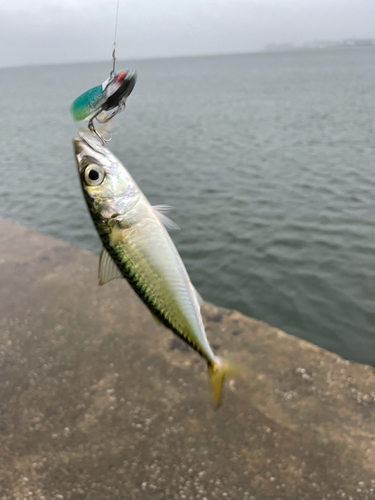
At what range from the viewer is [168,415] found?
378cm

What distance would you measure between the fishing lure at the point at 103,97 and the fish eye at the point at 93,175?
6.9 inches

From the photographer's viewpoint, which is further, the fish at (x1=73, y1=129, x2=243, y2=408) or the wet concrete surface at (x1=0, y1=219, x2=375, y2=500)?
the wet concrete surface at (x1=0, y1=219, x2=375, y2=500)

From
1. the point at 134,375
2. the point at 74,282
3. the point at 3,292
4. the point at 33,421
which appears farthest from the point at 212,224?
the point at 33,421

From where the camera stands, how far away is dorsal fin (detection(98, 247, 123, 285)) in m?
1.97

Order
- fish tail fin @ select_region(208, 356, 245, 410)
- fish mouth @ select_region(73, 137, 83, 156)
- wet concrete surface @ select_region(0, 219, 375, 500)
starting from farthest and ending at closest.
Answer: wet concrete surface @ select_region(0, 219, 375, 500), fish tail fin @ select_region(208, 356, 245, 410), fish mouth @ select_region(73, 137, 83, 156)

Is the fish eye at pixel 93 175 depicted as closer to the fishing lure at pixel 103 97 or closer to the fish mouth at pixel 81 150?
the fish mouth at pixel 81 150

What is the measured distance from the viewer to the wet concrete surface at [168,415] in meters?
3.22

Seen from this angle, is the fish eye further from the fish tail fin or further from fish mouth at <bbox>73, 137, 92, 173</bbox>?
the fish tail fin

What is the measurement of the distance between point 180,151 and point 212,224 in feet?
30.1

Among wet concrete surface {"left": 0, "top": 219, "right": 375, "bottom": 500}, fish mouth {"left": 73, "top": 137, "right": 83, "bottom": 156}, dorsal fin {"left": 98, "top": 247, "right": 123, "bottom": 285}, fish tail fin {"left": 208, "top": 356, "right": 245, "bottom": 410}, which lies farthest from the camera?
wet concrete surface {"left": 0, "top": 219, "right": 375, "bottom": 500}

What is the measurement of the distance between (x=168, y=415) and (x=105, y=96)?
3093mm

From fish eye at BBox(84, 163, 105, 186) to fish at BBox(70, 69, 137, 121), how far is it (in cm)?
28

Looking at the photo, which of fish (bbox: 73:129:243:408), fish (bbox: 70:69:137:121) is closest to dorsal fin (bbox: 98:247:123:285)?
fish (bbox: 73:129:243:408)

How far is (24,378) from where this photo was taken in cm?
434
